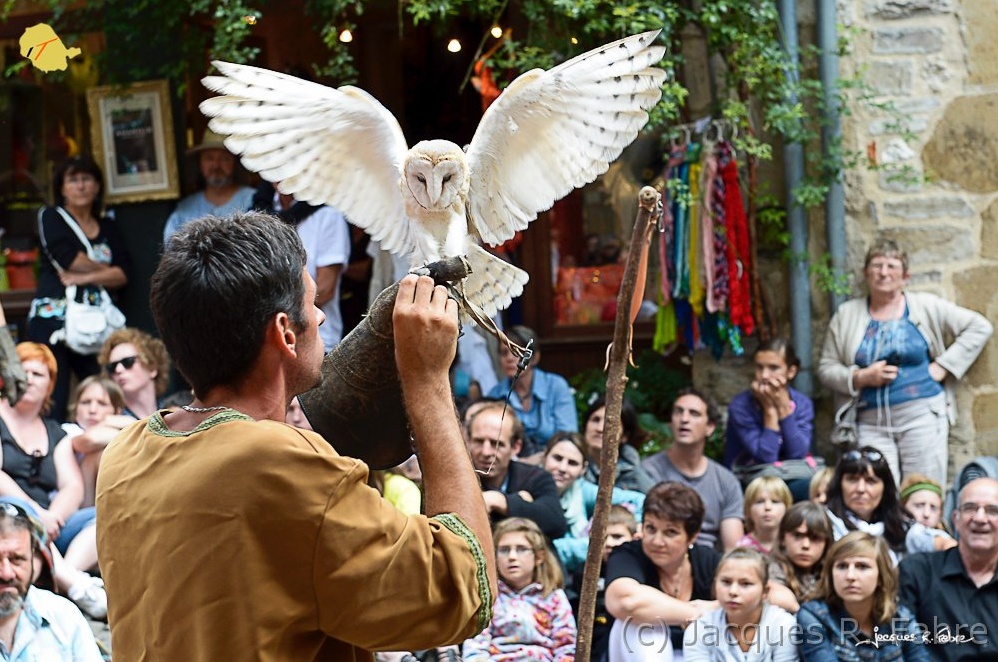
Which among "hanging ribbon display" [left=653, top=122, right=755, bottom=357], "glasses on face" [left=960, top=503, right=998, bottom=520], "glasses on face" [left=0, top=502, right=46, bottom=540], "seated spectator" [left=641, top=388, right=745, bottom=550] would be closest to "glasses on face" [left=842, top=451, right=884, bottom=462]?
"seated spectator" [left=641, top=388, right=745, bottom=550]

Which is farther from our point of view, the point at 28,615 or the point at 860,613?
the point at 860,613

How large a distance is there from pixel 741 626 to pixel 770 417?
6.00 ft

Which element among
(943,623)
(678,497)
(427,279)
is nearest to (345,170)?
(427,279)

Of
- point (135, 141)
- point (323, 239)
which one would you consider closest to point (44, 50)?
point (323, 239)

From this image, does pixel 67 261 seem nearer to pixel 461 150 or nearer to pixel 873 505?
pixel 873 505

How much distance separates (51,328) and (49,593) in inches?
102

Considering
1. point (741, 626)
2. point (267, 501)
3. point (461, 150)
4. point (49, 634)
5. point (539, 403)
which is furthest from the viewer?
point (539, 403)

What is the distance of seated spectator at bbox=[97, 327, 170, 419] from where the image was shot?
4.93 meters

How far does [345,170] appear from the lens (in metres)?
2.85

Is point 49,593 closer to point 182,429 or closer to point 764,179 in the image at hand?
point 182,429

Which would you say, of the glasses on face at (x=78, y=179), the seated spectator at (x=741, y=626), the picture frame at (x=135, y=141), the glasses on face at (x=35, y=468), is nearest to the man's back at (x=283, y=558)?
the seated spectator at (x=741, y=626)

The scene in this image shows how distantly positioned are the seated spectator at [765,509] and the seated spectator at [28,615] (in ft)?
7.61

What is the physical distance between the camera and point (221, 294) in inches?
60.1

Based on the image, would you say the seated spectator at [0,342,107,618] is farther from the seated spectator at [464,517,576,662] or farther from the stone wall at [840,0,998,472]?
the stone wall at [840,0,998,472]
